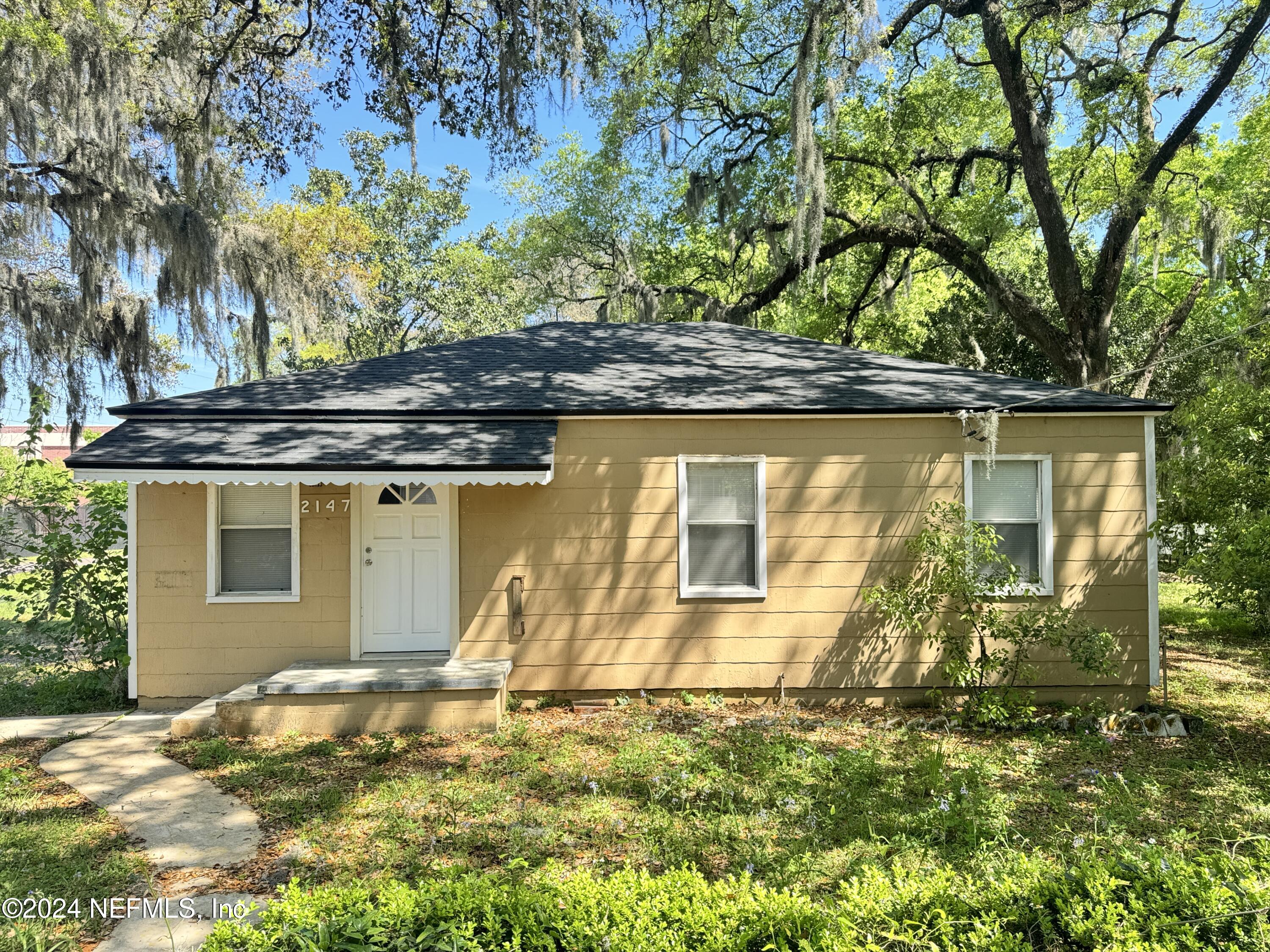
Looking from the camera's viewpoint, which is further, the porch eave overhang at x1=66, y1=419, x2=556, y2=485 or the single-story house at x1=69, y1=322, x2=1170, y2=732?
the single-story house at x1=69, y1=322, x2=1170, y2=732

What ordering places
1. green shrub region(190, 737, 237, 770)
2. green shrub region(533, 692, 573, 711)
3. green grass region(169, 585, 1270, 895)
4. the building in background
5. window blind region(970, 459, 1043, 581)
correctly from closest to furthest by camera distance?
green grass region(169, 585, 1270, 895) → green shrub region(190, 737, 237, 770) → green shrub region(533, 692, 573, 711) → window blind region(970, 459, 1043, 581) → the building in background

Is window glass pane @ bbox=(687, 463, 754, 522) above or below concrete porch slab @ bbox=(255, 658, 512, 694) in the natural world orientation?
above

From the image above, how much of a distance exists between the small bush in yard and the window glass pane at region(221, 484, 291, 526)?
5.21 m

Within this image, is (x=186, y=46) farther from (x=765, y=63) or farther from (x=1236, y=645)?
(x=1236, y=645)

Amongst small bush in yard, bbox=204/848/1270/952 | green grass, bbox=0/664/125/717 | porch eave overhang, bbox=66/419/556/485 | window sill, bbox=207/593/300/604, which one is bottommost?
green grass, bbox=0/664/125/717

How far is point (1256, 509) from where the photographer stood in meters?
6.46

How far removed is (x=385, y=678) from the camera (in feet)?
21.0

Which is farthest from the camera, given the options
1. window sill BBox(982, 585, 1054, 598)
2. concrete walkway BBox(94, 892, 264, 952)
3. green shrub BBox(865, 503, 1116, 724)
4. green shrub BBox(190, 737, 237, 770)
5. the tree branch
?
the tree branch

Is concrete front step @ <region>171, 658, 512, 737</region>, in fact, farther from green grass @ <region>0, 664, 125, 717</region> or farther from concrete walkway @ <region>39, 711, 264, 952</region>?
green grass @ <region>0, 664, 125, 717</region>

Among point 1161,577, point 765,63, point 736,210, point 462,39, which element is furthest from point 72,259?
point 1161,577

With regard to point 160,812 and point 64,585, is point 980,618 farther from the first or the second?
point 64,585

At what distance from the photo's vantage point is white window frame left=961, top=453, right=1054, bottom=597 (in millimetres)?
7133

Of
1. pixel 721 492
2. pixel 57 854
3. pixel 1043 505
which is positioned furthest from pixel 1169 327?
pixel 57 854

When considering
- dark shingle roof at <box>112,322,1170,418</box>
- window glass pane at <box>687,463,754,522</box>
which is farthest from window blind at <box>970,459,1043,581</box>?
window glass pane at <box>687,463,754,522</box>
